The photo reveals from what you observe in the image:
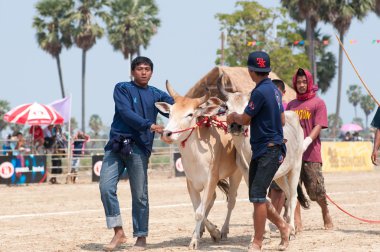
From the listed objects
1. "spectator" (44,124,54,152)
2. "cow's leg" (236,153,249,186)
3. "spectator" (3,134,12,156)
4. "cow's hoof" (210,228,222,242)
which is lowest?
"spectator" (3,134,12,156)

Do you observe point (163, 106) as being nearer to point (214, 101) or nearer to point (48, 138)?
point (214, 101)

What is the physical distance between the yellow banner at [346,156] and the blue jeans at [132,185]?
74.6ft

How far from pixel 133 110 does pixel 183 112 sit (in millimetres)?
610

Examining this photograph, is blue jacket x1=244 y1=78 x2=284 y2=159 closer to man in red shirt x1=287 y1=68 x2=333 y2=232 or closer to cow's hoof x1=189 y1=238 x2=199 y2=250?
cow's hoof x1=189 y1=238 x2=199 y2=250

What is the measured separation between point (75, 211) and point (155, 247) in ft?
19.6

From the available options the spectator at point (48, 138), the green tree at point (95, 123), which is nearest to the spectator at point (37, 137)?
the spectator at point (48, 138)

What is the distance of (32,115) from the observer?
25.7m

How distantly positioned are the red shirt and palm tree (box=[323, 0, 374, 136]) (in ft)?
145

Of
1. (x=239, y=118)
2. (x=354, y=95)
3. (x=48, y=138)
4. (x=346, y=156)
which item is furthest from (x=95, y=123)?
(x=239, y=118)

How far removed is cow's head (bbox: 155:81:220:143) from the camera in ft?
31.2

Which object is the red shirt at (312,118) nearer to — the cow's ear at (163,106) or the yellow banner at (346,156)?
the cow's ear at (163,106)

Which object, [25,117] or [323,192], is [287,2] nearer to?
[25,117]

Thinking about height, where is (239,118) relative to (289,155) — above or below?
above

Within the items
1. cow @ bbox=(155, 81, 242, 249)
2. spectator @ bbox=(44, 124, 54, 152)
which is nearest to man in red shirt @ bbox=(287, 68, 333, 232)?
cow @ bbox=(155, 81, 242, 249)
